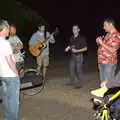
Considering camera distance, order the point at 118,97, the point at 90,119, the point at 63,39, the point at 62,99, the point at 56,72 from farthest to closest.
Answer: the point at 63,39 < the point at 56,72 < the point at 62,99 < the point at 90,119 < the point at 118,97

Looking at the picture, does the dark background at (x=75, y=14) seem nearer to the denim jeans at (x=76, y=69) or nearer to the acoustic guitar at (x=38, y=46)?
the acoustic guitar at (x=38, y=46)

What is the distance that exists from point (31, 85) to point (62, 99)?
101 cm

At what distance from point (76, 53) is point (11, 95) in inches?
193

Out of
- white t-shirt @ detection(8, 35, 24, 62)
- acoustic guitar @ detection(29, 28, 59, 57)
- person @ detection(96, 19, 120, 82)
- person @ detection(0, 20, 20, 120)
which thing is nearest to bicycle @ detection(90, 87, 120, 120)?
person @ detection(0, 20, 20, 120)

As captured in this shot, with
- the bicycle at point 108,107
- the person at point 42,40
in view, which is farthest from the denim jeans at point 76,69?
the bicycle at point 108,107

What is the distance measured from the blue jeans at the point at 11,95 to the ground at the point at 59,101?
57.0 inches

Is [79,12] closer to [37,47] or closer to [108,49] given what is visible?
[37,47]

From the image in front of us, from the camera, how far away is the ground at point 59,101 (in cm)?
1171

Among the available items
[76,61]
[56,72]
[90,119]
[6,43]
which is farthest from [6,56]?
[56,72]

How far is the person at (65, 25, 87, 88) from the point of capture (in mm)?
Result: 14461

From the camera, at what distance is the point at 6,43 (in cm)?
973

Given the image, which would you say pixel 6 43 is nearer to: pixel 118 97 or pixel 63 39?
pixel 118 97

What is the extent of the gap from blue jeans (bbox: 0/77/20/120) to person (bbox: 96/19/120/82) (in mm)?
2596

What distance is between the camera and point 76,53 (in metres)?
14.6
